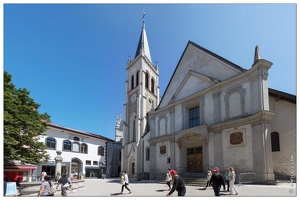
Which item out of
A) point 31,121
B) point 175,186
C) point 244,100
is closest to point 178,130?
point 244,100

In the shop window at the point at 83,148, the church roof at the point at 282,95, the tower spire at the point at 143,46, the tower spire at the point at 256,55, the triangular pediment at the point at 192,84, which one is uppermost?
the tower spire at the point at 143,46

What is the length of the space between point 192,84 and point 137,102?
1191 cm

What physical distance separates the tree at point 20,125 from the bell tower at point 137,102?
1447 cm

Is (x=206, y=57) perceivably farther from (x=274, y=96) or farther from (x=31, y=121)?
(x=31, y=121)

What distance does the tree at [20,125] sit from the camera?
17.5 m

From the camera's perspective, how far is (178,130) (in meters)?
26.4

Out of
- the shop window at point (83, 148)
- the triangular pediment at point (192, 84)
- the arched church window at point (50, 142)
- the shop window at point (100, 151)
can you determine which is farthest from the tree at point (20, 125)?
the shop window at point (100, 151)

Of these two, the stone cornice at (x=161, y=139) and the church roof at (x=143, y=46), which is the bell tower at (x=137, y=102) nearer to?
the church roof at (x=143, y=46)

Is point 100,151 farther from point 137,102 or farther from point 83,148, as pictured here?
point 137,102

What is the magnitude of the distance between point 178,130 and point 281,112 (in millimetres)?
10299

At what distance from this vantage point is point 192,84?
2652 centimetres

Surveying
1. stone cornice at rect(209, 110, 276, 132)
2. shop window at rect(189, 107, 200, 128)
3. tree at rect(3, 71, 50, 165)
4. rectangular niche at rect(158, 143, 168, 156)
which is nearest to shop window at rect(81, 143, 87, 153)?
rectangular niche at rect(158, 143, 168, 156)

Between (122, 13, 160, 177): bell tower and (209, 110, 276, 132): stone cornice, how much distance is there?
1174cm

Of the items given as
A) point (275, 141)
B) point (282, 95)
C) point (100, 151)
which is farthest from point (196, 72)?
point (100, 151)
